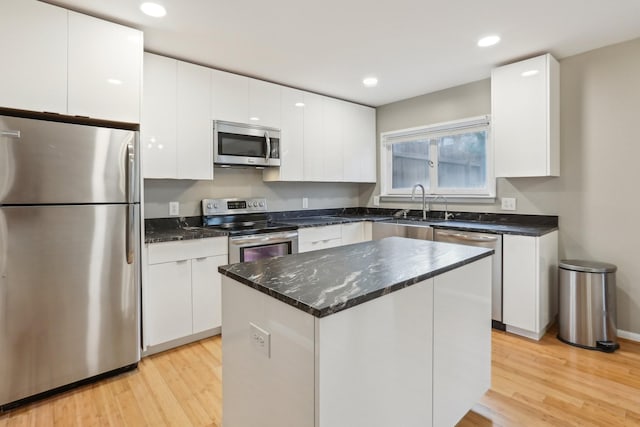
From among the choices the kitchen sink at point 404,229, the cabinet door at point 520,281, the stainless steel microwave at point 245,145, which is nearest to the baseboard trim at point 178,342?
the stainless steel microwave at point 245,145

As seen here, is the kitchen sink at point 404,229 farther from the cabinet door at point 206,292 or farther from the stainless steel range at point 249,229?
the cabinet door at point 206,292

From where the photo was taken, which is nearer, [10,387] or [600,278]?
[10,387]

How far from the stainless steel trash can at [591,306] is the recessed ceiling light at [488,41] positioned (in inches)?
73.9

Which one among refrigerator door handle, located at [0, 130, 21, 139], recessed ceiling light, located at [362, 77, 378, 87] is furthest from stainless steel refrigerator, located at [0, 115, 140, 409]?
recessed ceiling light, located at [362, 77, 378, 87]

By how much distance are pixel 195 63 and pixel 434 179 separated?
284cm

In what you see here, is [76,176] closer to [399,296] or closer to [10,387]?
[10,387]

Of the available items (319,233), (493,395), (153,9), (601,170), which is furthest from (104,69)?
(601,170)

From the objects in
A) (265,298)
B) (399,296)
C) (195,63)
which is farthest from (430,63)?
(265,298)

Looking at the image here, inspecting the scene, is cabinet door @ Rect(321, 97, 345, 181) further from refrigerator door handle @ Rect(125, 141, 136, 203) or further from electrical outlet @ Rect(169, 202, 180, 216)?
refrigerator door handle @ Rect(125, 141, 136, 203)

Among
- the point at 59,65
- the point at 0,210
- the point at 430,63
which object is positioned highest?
the point at 430,63

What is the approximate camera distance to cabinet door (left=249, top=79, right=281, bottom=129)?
10.8 ft

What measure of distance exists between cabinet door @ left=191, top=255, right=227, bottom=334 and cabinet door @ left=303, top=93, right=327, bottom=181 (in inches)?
59.4

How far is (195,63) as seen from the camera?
2.98m

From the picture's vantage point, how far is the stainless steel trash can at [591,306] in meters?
2.56
